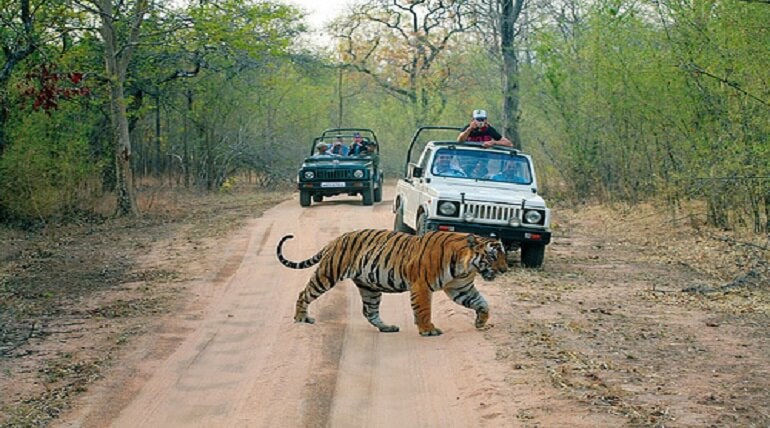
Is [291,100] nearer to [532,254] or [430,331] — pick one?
[532,254]

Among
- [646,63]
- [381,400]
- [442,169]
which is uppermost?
[646,63]

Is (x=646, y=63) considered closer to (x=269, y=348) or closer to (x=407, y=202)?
(x=407, y=202)

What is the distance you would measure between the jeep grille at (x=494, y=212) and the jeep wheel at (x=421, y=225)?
0.54 m

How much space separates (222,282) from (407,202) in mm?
3517

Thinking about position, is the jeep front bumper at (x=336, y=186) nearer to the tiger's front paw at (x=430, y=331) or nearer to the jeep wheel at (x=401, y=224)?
the jeep wheel at (x=401, y=224)

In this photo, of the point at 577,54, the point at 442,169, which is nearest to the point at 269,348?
the point at 442,169

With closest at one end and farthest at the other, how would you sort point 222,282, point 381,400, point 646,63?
point 381,400
point 222,282
point 646,63

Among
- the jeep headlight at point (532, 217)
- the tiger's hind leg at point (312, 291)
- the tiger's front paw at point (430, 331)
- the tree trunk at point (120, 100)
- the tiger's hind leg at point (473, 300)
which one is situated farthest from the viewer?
the tree trunk at point (120, 100)

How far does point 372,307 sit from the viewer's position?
30.0ft

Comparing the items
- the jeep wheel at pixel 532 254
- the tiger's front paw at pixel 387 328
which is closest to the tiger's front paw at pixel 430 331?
the tiger's front paw at pixel 387 328

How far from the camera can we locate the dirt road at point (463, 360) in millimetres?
6547

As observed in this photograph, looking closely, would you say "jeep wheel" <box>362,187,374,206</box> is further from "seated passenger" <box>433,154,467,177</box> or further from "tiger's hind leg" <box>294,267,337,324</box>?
"tiger's hind leg" <box>294,267,337,324</box>

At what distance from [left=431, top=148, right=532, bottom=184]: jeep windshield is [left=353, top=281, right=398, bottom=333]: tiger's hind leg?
5082 mm

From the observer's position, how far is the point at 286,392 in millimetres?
7090
